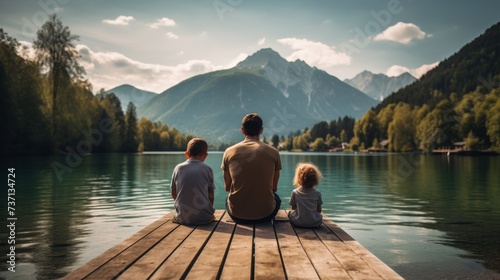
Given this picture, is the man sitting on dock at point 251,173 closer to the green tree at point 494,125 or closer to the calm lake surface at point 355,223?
the calm lake surface at point 355,223

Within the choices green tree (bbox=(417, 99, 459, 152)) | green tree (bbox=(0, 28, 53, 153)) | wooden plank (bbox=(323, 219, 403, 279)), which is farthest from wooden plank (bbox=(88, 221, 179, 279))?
green tree (bbox=(417, 99, 459, 152))

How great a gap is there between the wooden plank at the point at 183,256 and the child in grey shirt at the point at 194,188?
530 millimetres

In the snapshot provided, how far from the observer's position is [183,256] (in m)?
5.86

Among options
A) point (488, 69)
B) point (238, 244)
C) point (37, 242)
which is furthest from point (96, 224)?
point (488, 69)

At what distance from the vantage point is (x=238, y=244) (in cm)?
666

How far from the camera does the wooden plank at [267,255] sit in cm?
505

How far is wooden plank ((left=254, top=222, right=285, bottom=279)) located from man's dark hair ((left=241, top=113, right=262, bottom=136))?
1907mm

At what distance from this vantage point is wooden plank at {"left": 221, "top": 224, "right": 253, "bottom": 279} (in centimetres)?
506

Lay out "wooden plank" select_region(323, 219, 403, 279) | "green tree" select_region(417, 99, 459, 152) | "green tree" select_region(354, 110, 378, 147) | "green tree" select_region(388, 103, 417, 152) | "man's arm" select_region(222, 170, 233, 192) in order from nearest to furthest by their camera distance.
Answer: "wooden plank" select_region(323, 219, 403, 279), "man's arm" select_region(222, 170, 233, 192), "green tree" select_region(417, 99, 459, 152), "green tree" select_region(388, 103, 417, 152), "green tree" select_region(354, 110, 378, 147)

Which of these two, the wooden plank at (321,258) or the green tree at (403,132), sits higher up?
the green tree at (403,132)

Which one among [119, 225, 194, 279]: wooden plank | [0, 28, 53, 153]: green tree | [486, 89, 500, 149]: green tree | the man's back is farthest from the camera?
[486, 89, 500, 149]: green tree

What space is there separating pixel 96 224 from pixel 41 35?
60.3 m

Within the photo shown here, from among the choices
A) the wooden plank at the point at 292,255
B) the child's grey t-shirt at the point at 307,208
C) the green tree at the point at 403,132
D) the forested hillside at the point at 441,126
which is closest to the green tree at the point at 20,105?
the child's grey t-shirt at the point at 307,208

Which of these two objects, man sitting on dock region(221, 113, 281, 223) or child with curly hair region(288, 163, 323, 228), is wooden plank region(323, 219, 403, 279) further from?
man sitting on dock region(221, 113, 281, 223)
